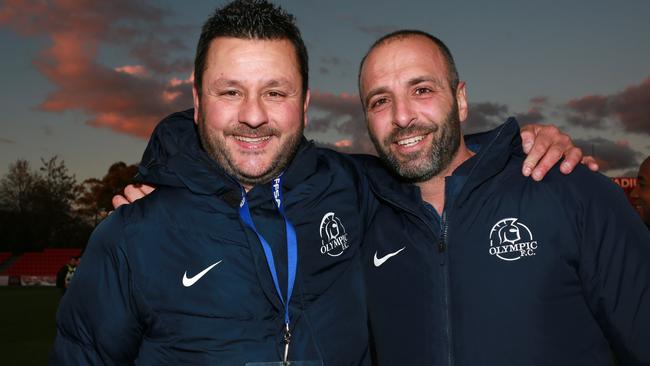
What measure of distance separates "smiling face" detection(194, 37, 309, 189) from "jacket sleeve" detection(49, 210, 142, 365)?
0.69 m

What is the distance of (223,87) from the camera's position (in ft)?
9.70

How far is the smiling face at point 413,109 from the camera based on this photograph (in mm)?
3396

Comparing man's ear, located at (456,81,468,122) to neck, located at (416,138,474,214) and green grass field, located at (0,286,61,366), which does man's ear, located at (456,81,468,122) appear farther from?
green grass field, located at (0,286,61,366)

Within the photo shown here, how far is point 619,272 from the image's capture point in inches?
111

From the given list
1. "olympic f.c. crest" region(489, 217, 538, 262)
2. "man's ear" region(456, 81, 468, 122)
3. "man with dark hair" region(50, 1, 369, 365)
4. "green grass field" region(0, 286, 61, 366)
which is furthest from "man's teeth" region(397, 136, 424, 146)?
"green grass field" region(0, 286, 61, 366)

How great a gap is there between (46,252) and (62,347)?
180 feet

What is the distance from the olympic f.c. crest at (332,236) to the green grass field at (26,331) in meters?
9.82

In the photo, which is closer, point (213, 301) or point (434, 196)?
point (213, 301)

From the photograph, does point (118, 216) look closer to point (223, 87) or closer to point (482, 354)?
point (223, 87)

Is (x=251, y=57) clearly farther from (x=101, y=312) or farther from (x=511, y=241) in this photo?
(x=511, y=241)

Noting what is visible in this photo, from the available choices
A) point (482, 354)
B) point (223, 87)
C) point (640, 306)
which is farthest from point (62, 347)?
point (640, 306)

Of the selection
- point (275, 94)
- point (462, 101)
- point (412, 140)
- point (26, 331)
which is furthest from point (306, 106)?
point (26, 331)

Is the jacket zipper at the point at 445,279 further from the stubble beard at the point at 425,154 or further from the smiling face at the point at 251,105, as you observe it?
the smiling face at the point at 251,105

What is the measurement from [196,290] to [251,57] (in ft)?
3.93
